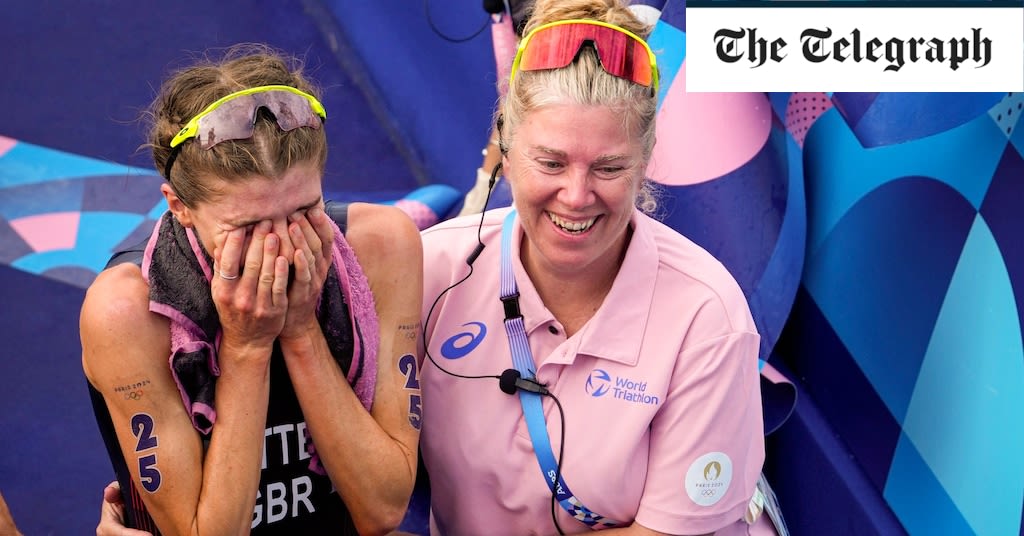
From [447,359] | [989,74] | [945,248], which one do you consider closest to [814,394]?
[945,248]

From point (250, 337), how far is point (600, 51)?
0.80 metres

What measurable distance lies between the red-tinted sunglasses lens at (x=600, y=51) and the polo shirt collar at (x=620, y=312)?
338 millimetres

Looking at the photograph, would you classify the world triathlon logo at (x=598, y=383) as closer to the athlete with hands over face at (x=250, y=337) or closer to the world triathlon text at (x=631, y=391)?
the world triathlon text at (x=631, y=391)

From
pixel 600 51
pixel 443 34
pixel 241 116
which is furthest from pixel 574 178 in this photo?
pixel 443 34

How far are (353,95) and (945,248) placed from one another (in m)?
2.69

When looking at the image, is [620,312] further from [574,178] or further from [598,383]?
[574,178]

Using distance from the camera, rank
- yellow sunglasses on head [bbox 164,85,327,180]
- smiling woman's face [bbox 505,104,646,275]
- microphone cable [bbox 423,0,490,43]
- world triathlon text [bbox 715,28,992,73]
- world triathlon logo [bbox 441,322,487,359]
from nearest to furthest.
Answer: yellow sunglasses on head [bbox 164,85,327,180], smiling woman's face [bbox 505,104,646,275], world triathlon logo [bbox 441,322,487,359], world triathlon text [bbox 715,28,992,73], microphone cable [bbox 423,0,490,43]

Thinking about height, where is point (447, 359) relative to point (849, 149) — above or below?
below

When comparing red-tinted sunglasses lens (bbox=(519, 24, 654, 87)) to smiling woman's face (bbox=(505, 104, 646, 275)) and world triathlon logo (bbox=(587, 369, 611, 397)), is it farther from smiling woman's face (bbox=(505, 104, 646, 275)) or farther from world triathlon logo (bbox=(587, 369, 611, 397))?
world triathlon logo (bbox=(587, 369, 611, 397))

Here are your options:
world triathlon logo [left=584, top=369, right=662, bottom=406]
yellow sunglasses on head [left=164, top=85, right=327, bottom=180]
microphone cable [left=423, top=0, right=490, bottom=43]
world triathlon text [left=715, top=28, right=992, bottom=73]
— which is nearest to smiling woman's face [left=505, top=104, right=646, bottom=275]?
world triathlon logo [left=584, top=369, right=662, bottom=406]

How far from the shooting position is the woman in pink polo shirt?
204 cm

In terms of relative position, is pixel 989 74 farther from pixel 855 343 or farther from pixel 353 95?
pixel 353 95

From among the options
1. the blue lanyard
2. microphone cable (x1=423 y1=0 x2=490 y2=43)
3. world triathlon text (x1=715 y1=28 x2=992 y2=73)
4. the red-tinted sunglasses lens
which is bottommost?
the blue lanyard

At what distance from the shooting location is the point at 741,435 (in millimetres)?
2137
